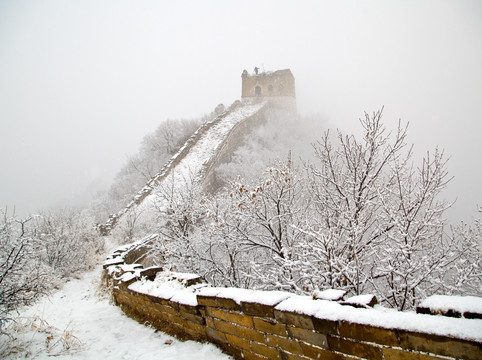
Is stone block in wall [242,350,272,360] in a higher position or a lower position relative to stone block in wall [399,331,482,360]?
lower

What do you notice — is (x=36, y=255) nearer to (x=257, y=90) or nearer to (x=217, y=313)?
(x=217, y=313)

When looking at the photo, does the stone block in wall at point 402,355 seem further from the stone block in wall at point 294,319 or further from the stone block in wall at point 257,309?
the stone block in wall at point 257,309

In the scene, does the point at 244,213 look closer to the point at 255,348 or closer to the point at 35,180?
the point at 255,348

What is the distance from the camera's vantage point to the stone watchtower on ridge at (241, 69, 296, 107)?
3534cm

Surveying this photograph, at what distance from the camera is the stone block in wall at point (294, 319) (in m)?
1.77

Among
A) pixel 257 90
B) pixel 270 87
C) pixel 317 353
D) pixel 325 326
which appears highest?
pixel 270 87

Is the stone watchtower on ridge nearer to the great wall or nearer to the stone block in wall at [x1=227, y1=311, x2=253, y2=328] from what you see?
the great wall

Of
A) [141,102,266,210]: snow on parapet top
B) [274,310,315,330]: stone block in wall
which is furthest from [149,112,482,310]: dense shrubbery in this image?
[141,102,266,210]: snow on parapet top

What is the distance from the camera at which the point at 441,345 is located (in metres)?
1.24

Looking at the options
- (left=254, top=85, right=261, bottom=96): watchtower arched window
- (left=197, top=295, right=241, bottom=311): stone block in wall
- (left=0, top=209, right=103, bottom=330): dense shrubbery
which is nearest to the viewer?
(left=197, top=295, right=241, bottom=311): stone block in wall

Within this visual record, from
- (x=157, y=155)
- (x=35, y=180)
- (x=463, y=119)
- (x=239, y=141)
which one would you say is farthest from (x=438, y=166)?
(x=35, y=180)

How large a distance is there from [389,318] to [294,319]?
2.14ft

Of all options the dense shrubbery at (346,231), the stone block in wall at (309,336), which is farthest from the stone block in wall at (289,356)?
the dense shrubbery at (346,231)

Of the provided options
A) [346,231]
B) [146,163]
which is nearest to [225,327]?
[346,231]
